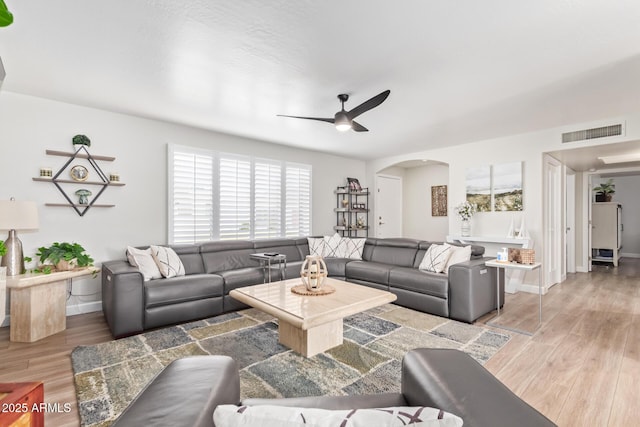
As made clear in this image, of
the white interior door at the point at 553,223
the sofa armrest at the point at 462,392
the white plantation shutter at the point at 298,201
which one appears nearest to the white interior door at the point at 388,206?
the white plantation shutter at the point at 298,201

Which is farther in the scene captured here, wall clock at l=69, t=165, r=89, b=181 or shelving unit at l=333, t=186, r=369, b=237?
shelving unit at l=333, t=186, r=369, b=237

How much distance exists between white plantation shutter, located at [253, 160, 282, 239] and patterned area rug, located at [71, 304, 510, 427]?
6.41 ft

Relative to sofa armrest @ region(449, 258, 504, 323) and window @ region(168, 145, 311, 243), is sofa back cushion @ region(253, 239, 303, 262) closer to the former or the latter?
window @ region(168, 145, 311, 243)

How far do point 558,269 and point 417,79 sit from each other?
474cm

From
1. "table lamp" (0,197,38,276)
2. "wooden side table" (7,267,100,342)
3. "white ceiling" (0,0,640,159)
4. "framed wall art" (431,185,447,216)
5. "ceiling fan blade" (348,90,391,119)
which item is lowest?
"wooden side table" (7,267,100,342)

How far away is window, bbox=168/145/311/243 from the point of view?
4.46 meters

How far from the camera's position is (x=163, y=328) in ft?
10.6

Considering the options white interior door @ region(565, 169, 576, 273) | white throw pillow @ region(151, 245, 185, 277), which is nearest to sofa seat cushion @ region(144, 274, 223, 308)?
white throw pillow @ region(151, 245, 185, 277)

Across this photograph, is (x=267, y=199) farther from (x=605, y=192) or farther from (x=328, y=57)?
(x=605, y=192)

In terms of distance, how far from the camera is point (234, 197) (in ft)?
16.3

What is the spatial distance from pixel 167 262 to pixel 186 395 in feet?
10.0

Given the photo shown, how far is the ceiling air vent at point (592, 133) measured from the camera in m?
4.04

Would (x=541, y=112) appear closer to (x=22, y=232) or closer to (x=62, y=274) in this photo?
(x=62, y=274)

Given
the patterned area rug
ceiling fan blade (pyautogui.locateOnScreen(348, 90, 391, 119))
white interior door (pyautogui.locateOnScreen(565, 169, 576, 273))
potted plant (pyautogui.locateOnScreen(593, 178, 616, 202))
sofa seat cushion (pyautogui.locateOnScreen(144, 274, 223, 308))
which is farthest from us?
potted plant (pyautogui.locateOnScreen(593, 178, 616, 202))
